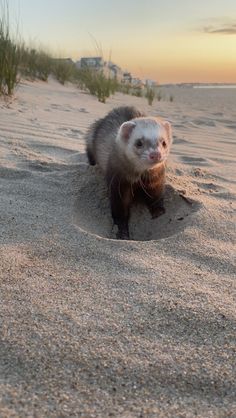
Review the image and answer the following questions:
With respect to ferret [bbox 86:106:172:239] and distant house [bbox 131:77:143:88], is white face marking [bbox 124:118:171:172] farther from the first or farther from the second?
distant house [bbox 131:77:143:88]

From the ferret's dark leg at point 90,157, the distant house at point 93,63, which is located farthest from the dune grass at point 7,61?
the distant house at point 93,63

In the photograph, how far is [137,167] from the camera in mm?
3385

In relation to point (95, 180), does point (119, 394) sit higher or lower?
lower

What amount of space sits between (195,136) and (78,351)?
17.8ft

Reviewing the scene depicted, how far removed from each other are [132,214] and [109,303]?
162 cm

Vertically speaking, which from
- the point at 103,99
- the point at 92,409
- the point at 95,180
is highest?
the point at 103,99

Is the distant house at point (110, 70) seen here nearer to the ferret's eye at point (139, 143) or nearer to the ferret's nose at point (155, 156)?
the ferret's eye at point (139, 143)

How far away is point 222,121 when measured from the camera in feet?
30.1

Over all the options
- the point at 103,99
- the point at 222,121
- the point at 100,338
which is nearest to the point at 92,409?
the point at 100,338

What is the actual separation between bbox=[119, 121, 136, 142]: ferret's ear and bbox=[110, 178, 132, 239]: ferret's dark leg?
0.32 meters

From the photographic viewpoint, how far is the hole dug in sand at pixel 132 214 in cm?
295

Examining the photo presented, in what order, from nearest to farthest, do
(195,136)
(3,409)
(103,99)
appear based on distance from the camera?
(3,409)
(195,136)
(103,99)

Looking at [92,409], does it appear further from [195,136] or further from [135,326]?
[195,136]

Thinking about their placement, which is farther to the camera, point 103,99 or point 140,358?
point 103,99
